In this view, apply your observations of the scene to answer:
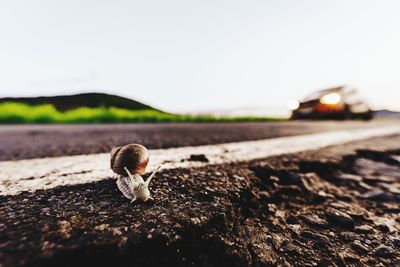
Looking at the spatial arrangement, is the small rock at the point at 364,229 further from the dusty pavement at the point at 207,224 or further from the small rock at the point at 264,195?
the small rock at the point at 264,195

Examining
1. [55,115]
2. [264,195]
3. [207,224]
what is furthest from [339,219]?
[55,115]

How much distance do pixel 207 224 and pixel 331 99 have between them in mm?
8598

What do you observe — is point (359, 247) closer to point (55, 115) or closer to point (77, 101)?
point (55, 115)

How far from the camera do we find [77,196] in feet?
2.83

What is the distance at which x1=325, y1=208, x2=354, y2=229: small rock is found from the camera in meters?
0.96

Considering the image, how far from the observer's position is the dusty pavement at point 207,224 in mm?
597

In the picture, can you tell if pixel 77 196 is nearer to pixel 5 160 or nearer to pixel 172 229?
pixel 172 229

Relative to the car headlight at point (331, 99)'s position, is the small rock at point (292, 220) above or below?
below

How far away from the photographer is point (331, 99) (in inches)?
321

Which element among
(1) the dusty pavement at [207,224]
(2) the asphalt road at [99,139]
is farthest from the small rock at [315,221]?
(2) the asphalt road at [99,139]

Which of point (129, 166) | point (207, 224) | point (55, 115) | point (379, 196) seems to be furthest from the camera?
point (55, 115)

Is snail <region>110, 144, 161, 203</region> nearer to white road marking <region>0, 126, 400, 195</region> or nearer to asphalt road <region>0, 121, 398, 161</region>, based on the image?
white road marking <region>0, 126, 400, 195</region>

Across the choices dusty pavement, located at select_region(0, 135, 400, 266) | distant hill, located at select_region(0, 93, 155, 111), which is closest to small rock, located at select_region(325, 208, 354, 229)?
dusty pavement, located at select_region(0, 135, 400, 266)

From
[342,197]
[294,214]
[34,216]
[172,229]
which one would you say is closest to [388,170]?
[342,197]
